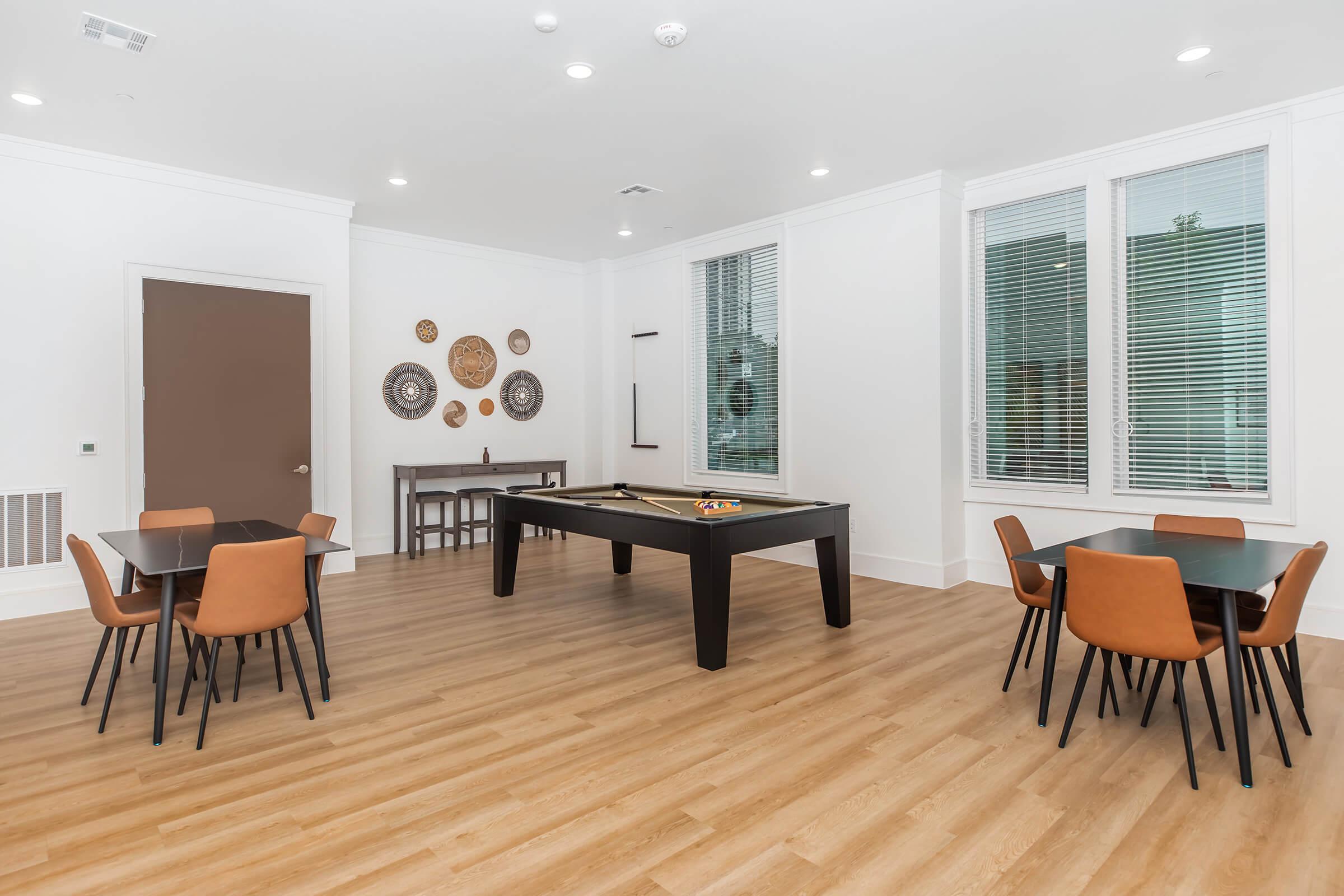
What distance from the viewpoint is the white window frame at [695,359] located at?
6.58 meters

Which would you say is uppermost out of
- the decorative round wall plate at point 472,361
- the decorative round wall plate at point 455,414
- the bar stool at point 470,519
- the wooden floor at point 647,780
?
the decorative round wall plate at point 472,361

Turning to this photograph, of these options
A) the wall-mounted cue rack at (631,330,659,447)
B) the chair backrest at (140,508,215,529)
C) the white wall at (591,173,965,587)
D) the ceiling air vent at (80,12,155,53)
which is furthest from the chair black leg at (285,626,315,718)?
the wall-mounted cue rack at (631,330,659,447)

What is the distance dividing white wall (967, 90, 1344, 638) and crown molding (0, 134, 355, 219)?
256 inches

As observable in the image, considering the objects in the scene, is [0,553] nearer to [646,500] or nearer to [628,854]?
[646,500]

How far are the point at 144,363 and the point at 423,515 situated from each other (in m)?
2.61

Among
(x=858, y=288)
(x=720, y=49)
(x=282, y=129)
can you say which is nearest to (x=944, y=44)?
(x=720, y=49)

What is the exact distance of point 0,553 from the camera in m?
4.77

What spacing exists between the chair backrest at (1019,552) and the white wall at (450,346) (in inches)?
213

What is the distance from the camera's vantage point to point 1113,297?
501cm

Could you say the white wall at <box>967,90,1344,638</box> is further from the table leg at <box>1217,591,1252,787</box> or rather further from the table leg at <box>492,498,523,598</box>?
the table leg at <box>492,498,523,598</box>

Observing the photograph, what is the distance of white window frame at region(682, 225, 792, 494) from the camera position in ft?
21.6

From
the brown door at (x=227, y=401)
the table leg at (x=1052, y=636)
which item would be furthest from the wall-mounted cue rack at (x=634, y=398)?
the table leg at (x=1052, y=636)

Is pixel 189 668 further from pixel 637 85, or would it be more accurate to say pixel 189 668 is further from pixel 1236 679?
pixel 1236 679

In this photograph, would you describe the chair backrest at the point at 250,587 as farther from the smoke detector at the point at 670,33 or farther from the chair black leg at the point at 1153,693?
the chair black leg at the point at 1153,693
